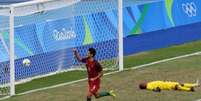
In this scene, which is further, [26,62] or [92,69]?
[26,62]

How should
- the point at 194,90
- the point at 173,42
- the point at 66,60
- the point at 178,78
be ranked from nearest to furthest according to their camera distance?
the point at 194,90 → the point at 178,78 → the point at 66,60 → the point at 173,42

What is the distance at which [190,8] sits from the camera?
2831 centimetres

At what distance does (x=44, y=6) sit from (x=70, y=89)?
7.92 ft

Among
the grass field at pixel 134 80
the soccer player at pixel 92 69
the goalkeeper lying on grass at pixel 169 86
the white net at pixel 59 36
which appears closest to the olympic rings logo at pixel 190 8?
the grass field at pixel 134 80

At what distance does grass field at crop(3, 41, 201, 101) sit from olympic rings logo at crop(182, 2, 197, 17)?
16.6 ft

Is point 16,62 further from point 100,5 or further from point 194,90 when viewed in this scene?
A: point 194,90

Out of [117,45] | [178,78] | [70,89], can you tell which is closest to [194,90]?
[178,78]

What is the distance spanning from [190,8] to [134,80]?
10.3 meters

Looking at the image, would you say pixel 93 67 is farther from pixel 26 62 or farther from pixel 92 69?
pixel 26 62

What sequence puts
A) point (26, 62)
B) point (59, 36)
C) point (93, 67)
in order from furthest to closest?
point (59, 36), point (26, 62), point (93, 67)

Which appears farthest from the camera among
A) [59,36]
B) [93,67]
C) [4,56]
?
[59,36]

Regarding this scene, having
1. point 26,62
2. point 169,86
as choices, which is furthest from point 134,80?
point 26,62

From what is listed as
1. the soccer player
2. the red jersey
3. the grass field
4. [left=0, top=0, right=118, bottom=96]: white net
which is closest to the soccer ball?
[left=0, top=0, right=118, bottom=96]: white net

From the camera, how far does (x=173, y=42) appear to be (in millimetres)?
25938
